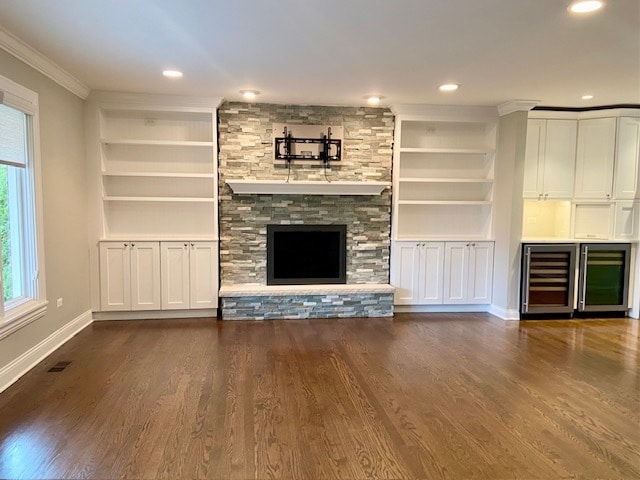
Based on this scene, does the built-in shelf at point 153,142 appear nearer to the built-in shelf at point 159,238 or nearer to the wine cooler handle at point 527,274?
the built-in shelf at point 159,238

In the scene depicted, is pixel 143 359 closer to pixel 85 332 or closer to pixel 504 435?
pixel 85 332

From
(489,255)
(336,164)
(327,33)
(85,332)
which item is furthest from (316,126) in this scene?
(85,332)

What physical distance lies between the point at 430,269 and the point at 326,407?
2972 mm

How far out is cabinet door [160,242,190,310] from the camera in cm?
489

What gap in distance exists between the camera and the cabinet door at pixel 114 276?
4.80 m

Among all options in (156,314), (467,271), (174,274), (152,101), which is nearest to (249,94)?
(152,101)

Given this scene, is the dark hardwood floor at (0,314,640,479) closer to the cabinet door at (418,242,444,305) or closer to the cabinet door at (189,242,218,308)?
the cabinet door at (189,242,218,308)

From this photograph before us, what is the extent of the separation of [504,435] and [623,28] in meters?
2.73

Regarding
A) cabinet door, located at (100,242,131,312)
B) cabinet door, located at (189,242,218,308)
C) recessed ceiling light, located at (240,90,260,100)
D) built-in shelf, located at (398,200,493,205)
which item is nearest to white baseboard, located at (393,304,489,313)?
built-in shelf, located at (398,200,493,205)

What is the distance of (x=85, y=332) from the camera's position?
443 cm

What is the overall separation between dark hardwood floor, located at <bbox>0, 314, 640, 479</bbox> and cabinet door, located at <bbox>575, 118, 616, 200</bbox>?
1829 mm

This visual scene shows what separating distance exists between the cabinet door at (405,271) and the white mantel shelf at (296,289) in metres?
0.18

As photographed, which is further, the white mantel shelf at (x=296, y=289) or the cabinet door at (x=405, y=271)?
the cabinet door at (x=405, y=271)

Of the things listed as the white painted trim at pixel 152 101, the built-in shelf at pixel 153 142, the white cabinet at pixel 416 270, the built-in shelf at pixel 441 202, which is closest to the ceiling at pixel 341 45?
the white painted trim at pixel 152 101
